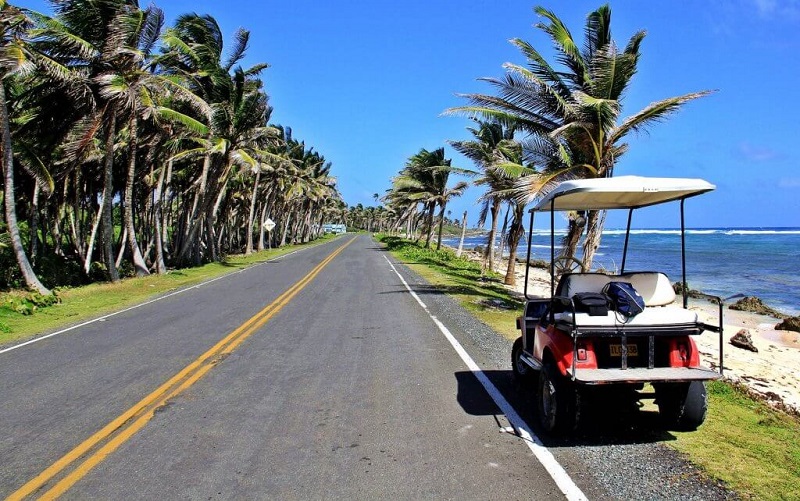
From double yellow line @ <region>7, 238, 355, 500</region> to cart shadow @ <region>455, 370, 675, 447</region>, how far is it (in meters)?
3.36

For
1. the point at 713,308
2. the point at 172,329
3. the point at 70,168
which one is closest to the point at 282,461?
the point at 172,329

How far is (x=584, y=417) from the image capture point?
582cm

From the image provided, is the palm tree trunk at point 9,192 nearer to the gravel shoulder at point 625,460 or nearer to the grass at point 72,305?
the grass at point 72,305

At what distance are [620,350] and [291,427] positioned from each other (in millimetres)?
3222

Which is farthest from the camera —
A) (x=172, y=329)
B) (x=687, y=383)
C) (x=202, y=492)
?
(x=172, y=329)

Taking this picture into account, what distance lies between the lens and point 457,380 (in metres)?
7.21

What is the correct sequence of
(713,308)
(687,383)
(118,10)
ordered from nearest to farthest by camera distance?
1. (687,383)
2. (118,10)
3. (713,308)

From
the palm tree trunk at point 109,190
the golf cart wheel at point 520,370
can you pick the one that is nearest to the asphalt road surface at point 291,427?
the golf cart wheel at point 520,370

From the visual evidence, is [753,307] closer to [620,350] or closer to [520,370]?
[520,370]

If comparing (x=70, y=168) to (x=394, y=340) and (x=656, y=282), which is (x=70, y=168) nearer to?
(x=394, y=340)

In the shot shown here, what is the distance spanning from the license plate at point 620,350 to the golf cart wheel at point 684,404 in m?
0.40

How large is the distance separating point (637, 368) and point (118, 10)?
2034 centimetres

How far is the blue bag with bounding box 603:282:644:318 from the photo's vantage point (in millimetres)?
5277

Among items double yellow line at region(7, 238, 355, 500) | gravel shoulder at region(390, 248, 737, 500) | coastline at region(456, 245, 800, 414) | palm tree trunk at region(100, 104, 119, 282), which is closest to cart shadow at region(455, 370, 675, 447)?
gravel shoulder at region(390, 248, 737, 500)
